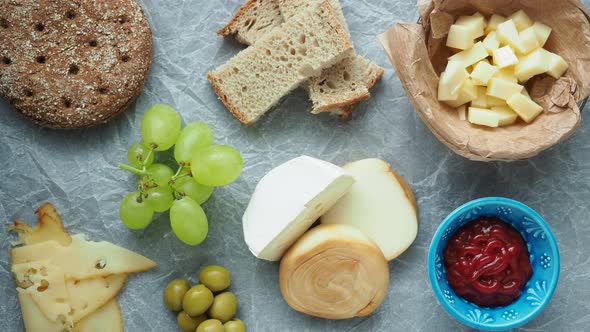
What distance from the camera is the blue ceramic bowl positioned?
140 cm

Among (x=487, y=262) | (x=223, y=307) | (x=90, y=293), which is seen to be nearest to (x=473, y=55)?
(x=487, y=262)

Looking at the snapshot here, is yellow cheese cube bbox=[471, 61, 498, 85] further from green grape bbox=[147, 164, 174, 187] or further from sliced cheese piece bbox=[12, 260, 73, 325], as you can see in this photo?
sliced cheese piece bbox=[12, 260, 73, 325]

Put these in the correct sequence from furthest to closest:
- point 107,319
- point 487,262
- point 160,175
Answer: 1. point 107,319
2. point 160,175
3. point 487,262

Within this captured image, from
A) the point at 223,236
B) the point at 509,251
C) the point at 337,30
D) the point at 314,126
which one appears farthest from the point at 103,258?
the point at 509,251

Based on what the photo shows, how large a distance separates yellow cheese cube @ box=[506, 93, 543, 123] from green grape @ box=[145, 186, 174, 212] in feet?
2.37

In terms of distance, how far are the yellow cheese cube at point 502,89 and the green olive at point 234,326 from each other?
0.72m

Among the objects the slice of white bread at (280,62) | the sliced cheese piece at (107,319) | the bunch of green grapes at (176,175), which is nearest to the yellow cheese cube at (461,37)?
the slice of white bread at (280,62)

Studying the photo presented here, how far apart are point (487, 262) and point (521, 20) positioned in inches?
19.7

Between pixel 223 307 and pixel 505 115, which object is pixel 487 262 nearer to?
pixel 505 115

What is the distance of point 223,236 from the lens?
1.60 meters

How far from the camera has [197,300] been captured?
1489 mm

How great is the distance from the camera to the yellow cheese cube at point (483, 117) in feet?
4.67

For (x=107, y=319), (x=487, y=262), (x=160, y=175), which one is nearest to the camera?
(x=487, y=262)

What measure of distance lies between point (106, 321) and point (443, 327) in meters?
0.75
